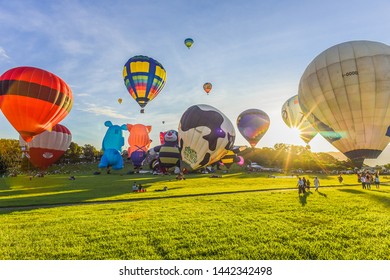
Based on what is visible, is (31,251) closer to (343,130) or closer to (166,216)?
(166,216)

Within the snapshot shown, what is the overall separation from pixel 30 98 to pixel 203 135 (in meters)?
16.0

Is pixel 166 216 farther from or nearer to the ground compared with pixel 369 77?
nearer to the ground

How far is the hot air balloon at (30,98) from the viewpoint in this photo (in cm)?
2106

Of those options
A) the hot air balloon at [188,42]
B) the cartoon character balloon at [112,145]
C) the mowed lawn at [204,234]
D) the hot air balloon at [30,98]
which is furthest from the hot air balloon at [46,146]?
the mowed lawn at [204,234]

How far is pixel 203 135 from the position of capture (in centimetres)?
2366

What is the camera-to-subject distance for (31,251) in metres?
5.25

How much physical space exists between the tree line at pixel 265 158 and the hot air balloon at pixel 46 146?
12.5 m

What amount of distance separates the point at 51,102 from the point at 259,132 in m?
37.0

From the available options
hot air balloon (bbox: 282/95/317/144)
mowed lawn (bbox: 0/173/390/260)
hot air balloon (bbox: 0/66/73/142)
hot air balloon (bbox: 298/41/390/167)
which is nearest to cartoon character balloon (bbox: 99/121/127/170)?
hot air balloon (bbox: 0/66/73/142)

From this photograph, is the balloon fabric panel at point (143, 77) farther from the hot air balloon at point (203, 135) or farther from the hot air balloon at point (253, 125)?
the hot air balloon at point (253, 125)

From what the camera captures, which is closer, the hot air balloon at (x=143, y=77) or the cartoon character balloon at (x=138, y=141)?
the hot air balloon at (x=143, y=77)

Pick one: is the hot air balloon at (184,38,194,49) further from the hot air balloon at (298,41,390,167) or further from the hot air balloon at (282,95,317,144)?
the hot air balloon at (282,95,317,144)

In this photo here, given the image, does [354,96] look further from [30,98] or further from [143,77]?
[30,98]

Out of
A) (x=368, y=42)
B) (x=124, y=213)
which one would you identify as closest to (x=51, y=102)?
(x=124, y=213)
